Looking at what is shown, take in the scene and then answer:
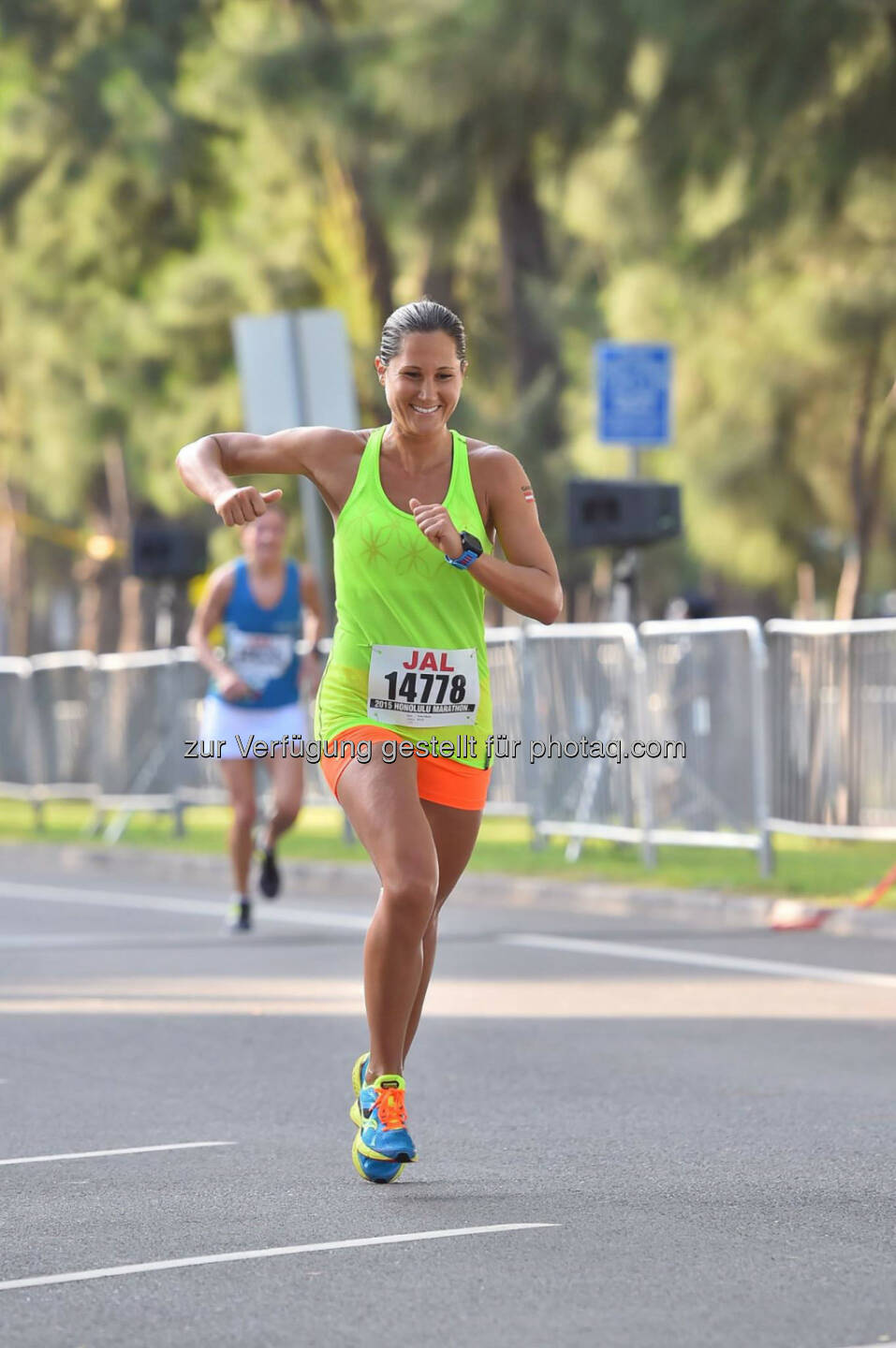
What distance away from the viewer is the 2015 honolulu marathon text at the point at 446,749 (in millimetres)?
6652

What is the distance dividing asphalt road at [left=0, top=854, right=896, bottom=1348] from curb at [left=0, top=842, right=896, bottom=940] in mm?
1641

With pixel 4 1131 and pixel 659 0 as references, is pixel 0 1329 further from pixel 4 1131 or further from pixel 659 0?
pixel 659 0

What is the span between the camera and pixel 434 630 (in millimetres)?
6578

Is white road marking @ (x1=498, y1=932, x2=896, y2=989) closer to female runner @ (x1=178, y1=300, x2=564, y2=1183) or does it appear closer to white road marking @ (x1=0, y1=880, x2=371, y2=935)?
white road marking @ (x1=0, y1=880, x2=371, y2=935)

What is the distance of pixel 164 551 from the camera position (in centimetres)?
2256

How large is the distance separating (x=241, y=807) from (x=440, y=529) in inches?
287

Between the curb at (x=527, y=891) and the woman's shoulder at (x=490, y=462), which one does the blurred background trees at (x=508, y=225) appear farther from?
the woman's shoulder at (x=490, y=462)

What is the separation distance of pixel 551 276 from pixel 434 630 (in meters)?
21.4

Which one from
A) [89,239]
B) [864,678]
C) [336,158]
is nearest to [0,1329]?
[864,678]

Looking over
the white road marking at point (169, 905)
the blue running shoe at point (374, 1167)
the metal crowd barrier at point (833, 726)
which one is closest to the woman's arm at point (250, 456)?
the blue running shoe at point (374, 1167)

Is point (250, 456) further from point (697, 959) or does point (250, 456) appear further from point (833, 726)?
point (833, 726)

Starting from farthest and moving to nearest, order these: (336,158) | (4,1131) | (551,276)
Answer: (551,276)
(336,158)
(4,1131)

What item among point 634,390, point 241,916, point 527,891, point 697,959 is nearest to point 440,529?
point 697,959

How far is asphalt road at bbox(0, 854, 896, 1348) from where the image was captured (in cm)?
516
